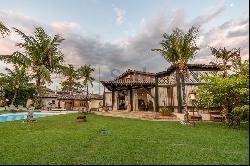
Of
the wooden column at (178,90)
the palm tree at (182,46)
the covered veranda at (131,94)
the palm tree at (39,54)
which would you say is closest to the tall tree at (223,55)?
the palm tree at (182,46)

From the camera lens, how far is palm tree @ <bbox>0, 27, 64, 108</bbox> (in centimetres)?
2378

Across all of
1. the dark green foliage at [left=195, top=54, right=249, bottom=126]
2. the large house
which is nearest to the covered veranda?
the large house

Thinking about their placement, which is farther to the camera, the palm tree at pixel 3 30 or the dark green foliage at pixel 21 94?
the dark green foliage at pixel 21 94

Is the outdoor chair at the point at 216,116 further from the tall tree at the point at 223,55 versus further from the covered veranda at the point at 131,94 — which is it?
the covered veranda at the point at 131,94

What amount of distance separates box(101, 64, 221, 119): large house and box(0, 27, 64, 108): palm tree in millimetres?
8517

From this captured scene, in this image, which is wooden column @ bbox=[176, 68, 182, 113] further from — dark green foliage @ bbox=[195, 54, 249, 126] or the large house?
dark green foliage @ bbox=[195, 54, 249, 126]

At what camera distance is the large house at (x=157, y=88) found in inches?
1084

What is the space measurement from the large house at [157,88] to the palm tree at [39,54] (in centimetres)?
852

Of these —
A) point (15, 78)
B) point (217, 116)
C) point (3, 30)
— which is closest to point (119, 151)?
point (3, 30)

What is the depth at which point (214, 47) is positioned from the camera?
22.6 m

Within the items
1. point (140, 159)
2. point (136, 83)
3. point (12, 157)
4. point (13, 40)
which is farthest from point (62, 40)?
point (140, 159)

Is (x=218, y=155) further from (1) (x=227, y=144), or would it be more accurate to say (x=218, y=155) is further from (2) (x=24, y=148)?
(2) (x=24, y=148)

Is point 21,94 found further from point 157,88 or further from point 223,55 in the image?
point 223,55

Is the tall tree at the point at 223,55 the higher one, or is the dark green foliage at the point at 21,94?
the tall tree at the point at 223,55
